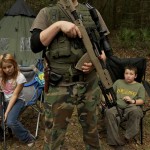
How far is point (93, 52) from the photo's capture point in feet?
9.28

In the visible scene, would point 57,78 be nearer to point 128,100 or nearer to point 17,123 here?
point 17,123

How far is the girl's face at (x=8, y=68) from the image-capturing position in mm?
4300

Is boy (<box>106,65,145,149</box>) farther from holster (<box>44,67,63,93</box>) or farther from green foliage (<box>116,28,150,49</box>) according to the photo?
green foliage (<box>116,28,150,49</box>)

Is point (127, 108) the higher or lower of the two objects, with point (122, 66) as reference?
lower

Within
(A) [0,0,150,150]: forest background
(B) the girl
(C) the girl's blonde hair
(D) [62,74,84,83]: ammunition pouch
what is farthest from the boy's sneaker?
(A) [0,0,150,150]: forest background

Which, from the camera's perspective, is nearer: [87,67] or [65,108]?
[87,67]

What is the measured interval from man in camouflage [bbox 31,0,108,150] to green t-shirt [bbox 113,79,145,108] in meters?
1.48

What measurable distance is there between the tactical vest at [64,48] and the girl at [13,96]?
62.2 inches

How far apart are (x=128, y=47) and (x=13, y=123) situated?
22.1ft

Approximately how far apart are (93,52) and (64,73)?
0.31 metres

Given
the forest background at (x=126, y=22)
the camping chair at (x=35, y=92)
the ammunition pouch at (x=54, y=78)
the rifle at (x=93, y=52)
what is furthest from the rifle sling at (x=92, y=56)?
the forest background at (x=126, y=22)

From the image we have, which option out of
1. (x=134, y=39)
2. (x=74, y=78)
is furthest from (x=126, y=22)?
(x=74, y=78)

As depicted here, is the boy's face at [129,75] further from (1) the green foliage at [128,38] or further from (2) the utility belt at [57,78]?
(1) the green foliage at [128,38]

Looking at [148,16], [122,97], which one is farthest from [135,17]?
[122,97]
